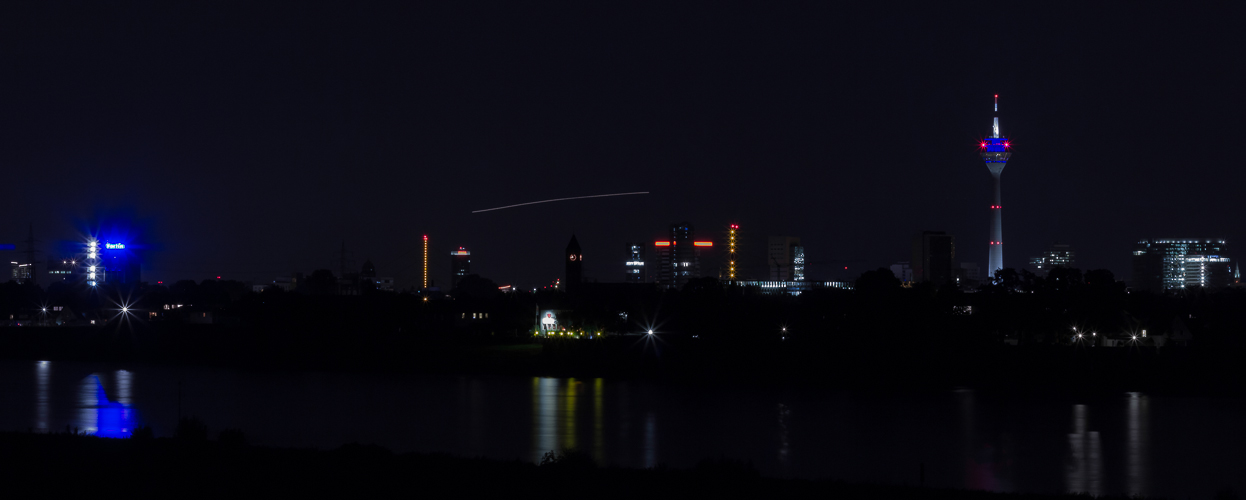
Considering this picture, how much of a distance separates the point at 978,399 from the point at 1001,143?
89925 mm

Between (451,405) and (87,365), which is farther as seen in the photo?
(87,365)

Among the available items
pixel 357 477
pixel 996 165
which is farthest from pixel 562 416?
pixel 996 165

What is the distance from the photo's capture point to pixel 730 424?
2736cm

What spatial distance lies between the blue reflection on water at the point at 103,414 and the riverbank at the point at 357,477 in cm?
726

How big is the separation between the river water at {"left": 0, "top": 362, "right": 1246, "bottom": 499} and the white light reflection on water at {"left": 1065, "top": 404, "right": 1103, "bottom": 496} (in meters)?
0.05

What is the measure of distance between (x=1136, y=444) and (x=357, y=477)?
62.3ft

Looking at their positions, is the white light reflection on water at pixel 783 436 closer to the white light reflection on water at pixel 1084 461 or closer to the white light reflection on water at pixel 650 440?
the white light reflection on water at pixel 650 440

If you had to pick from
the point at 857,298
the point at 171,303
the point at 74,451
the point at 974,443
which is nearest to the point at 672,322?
the point at 857,298

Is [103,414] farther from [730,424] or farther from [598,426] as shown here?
[730,424]

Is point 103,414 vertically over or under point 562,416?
over

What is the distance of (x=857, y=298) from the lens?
4559cm

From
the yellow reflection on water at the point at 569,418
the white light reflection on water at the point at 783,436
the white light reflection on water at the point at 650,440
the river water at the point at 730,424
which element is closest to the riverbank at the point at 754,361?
the river water at the point at 730,424

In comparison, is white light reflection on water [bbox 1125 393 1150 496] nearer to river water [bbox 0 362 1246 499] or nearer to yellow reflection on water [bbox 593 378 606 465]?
river water [bbox 0 362 1246 499]

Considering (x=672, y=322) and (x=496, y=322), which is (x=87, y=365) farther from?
(x=672, y=322)
